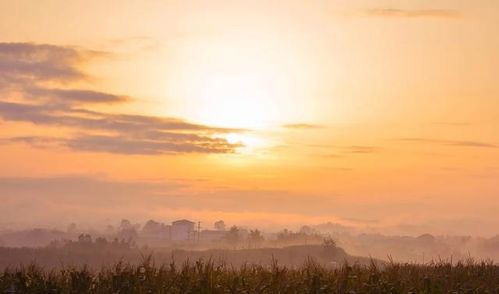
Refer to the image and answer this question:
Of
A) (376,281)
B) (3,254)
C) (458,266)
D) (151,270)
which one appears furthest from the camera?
(3,254)

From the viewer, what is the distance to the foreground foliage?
45.2 ft

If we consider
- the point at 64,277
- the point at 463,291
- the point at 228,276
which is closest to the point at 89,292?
the point at 64,277

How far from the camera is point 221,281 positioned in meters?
14.9

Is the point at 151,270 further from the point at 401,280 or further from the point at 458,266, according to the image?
the point at 458,266


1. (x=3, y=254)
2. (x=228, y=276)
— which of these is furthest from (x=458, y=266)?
(x=3, y=254)

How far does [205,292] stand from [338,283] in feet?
11.9

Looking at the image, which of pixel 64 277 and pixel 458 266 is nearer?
pixel 64 277

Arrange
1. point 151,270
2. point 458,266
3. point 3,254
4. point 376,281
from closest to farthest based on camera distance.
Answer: point 151,270, point 376,281, point 458,266, point 3,254

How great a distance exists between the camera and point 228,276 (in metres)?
15.6

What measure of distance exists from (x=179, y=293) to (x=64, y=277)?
8.75 ft

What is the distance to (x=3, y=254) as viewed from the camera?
199750 mm

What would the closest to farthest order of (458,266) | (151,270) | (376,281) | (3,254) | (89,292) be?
(89,292)
(151,270)
(376,281)
(458,266)
(3,254)

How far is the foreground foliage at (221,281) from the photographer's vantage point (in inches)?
542

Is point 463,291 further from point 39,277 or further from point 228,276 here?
point 39,277
